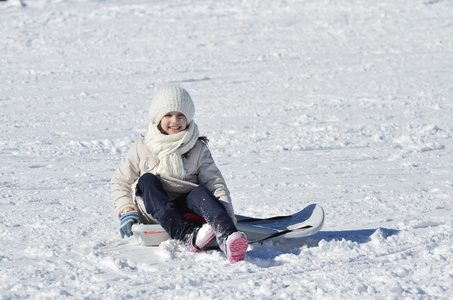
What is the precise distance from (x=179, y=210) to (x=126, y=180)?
1.12ft

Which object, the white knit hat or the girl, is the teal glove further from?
the white knit hat

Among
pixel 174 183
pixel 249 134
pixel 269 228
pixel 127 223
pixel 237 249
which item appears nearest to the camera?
pixel 237 249

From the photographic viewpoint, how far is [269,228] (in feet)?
11.4

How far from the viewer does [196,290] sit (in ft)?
9.00

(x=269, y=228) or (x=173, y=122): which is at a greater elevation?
(x=173, y=122)

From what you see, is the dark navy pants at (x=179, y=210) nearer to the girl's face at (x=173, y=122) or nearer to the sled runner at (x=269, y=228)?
the sled runner at (x=269, y=228)

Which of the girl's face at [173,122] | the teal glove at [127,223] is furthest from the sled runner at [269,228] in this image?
the girl's face at [173,122]

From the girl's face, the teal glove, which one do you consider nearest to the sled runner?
the teal glove

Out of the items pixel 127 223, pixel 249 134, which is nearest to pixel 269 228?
pixel 127 223

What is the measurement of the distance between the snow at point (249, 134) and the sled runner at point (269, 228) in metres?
0.06

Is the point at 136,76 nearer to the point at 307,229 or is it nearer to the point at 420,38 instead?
the point at 420,38

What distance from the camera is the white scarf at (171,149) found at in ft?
11.1

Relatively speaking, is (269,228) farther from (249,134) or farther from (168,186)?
(249,134)

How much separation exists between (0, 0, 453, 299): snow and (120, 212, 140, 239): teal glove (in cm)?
9
